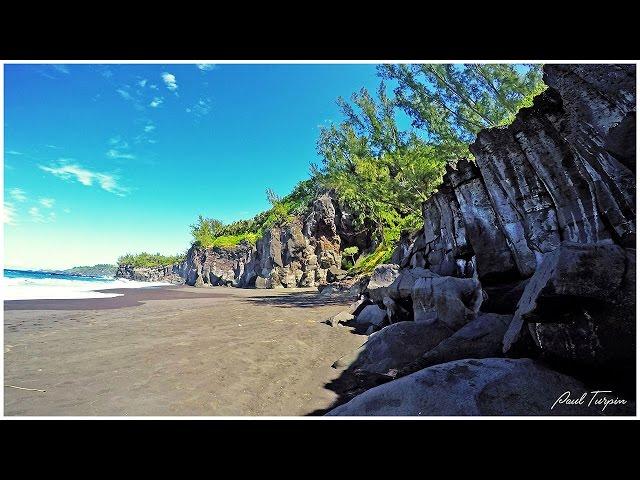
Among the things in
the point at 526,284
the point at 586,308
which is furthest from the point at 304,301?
the point at 586,308

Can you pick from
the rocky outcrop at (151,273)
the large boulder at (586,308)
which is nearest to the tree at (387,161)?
the large boulder at (586,308)

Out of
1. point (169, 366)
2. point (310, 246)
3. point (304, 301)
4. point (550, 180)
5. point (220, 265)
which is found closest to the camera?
point (169, 366)

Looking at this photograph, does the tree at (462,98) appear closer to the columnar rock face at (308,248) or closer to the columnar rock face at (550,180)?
the columnar rock face at (550,180)

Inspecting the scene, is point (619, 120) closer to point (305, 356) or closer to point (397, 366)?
point (397, 366)

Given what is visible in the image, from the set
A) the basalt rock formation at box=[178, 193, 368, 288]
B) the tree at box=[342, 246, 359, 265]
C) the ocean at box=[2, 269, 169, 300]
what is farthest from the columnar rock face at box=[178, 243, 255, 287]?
the ocean at box=[2, 269, 169, 300]

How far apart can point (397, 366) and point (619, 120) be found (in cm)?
476

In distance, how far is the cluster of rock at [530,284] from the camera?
9.82ft

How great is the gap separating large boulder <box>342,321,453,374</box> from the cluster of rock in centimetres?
3

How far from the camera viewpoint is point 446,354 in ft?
15.5

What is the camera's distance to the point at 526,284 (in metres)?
6.33

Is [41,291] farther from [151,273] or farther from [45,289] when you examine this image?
[151,273]

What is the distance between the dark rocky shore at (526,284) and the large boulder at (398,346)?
28 millimetres

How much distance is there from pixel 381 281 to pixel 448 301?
5100 mm
